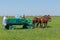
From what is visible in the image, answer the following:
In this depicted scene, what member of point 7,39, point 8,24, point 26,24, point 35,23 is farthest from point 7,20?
point 7,39

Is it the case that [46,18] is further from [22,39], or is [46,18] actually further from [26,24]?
[22,39]

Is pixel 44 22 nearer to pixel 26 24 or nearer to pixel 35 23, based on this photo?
pixel 35 23

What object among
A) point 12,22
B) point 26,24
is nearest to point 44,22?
point 26,24

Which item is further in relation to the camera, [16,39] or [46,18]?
[46,18]

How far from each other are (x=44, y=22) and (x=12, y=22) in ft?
14.6

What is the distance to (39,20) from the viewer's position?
26.5m

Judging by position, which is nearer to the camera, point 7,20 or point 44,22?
point 7,20

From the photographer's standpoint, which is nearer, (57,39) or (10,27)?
(57,39)

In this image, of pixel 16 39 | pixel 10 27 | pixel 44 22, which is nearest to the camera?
pixel 16 39

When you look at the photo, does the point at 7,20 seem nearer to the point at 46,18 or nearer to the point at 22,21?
the point at 22,21

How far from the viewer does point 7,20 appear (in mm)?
23828

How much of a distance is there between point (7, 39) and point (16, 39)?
66 cm

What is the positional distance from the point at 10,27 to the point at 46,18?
5.04 m

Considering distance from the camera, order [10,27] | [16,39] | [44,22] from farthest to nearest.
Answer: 1. [44,22]
2. [10,27]
3. [16,39]
